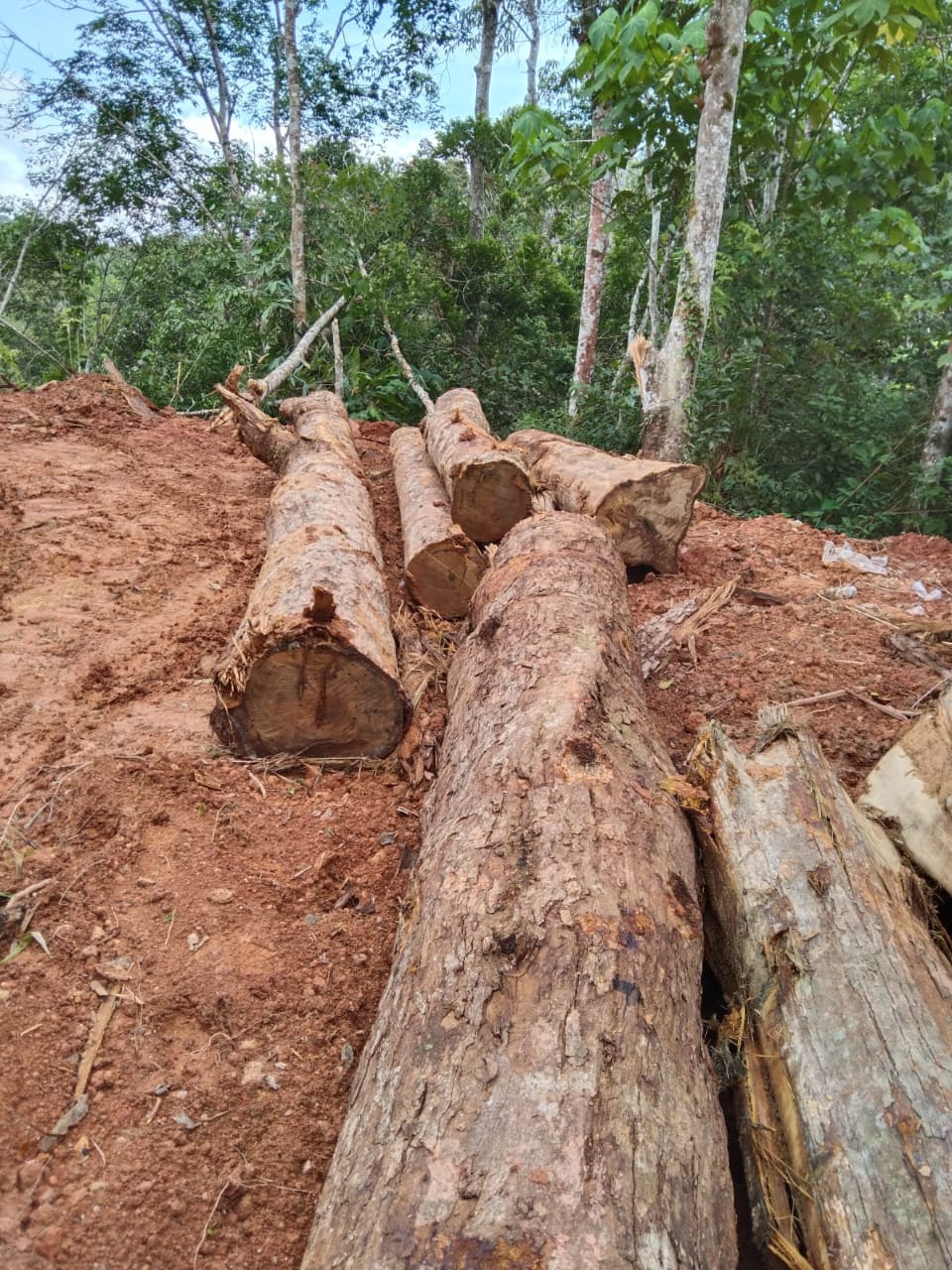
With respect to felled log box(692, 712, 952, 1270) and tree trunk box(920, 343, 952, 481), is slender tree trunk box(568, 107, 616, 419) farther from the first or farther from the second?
felled log box(692, 712, 952, 1270)

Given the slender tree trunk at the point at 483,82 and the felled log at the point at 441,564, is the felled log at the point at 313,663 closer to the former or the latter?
the felled log at the point at 441,564

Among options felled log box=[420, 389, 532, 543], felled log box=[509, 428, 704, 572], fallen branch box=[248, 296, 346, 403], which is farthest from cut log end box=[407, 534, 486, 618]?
fallen branch box=[248, 296, 346, 403]

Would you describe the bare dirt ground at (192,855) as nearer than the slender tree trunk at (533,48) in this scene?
Yes

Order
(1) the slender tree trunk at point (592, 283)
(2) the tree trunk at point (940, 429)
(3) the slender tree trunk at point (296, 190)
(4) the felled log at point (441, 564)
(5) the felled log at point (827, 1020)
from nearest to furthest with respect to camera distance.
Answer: (5) the felled log at point (827, 1020), (4) the felled log at point (441, 564), (2) the tree trunk at point (940, 429), (1) the slender tree trunk at point (592, 283), (3) the slender tree trunk at point (296, 190)

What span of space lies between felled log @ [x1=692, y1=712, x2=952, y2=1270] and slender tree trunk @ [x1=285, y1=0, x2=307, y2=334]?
978cm

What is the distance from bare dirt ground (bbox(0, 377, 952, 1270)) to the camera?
165 centimetres

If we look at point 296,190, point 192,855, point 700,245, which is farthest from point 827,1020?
point 296,190

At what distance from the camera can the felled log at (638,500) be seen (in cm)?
459

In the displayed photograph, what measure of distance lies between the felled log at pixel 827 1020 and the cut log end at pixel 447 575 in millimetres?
2227

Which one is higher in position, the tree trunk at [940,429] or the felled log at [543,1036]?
the tree trunk at [940,429]

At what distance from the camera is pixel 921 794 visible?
233cm

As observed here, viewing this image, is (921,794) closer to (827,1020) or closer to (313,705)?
(827,1020)

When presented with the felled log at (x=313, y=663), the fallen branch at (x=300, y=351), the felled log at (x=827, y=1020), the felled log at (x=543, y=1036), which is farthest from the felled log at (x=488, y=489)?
the fallen branch at (x=300, y=351)

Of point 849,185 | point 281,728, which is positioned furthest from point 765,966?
point 849,185
